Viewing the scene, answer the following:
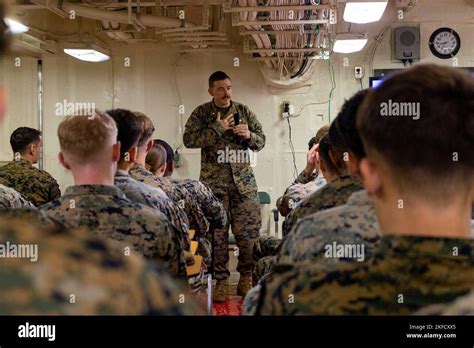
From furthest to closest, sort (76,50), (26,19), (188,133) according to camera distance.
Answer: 1. (26,19)
2. (76,50)
3. (188,133)

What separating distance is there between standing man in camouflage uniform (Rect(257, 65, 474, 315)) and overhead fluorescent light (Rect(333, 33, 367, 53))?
357 cm

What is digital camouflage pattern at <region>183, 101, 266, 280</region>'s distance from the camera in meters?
3.93

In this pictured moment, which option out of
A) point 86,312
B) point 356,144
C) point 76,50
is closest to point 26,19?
point 76,50

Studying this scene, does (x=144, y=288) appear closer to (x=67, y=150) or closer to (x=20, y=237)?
(x=20, y=237)

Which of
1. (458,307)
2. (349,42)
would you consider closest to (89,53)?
(349,42)

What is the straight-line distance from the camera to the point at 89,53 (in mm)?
4711

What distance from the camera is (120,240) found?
4.93 ft

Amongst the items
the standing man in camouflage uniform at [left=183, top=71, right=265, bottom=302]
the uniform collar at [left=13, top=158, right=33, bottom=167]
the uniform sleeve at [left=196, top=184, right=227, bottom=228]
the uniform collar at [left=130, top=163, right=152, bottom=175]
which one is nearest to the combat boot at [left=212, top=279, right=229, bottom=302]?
the standing man in camouflage uniform at [left=183, top=71, right=265, bottom=302]

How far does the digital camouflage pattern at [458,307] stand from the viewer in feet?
2.32

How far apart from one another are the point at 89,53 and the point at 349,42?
209cm

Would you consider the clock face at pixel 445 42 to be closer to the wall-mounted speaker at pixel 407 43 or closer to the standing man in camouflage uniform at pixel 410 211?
the wall-mounted speaker at pixel 407 43

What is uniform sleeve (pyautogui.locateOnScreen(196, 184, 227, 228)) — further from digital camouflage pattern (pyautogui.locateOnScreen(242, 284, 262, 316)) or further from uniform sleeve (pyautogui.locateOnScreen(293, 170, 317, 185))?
digital camouflage pattern (pyautogui.locateOnScreen(242, 284, 262, 316))

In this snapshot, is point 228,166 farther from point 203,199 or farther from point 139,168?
point 139,168

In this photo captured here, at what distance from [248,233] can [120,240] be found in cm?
255
